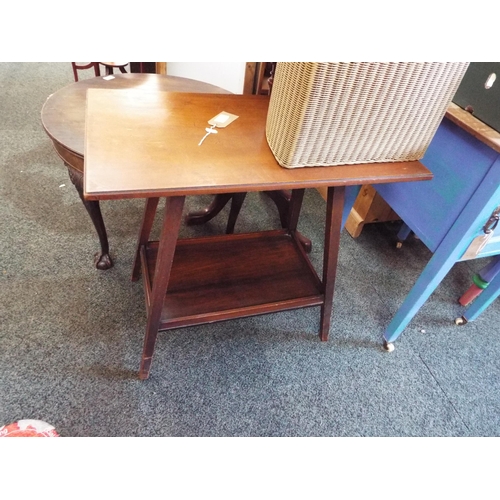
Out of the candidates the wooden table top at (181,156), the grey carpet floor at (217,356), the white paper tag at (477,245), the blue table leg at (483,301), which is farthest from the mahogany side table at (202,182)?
the blue table leg at (483,301)

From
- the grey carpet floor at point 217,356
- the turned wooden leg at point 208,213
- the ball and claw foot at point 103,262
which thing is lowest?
the grey carpet floor at point 217,356

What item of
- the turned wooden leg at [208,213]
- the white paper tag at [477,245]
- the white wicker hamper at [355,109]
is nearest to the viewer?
the white wicker hamper at [355,109]

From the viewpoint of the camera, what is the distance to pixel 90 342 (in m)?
1.09

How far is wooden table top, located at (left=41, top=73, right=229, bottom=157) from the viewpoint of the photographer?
0.97 meters

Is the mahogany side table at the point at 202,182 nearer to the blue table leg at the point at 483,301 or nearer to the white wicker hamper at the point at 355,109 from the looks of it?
the white wicker hamper at the point at 355,109

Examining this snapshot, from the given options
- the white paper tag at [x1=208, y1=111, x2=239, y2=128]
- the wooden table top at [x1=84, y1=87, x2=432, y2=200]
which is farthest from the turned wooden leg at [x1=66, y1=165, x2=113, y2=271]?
the white paper tag at [x1=208, y1=111, x2=239, y2=128]

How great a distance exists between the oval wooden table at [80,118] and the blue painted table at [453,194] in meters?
0.73

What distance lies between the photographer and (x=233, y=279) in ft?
3.57

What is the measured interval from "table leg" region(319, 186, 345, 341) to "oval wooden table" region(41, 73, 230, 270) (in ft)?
1.92

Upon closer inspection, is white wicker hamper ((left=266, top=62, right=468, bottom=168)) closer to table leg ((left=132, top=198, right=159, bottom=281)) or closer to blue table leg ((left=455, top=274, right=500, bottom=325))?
table leg ((left=132, top=198, right=159, bottom=281))

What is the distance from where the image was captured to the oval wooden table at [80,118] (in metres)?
0.96

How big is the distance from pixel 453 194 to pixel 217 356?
2.53 feet

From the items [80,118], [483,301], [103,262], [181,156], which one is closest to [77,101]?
[80,118]
